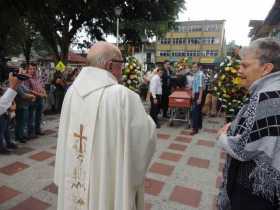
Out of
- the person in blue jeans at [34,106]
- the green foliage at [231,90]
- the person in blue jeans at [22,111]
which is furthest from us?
the person in blue jeans at [34,106]

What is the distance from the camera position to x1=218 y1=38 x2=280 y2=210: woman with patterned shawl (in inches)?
61.4

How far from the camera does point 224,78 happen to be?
15.0ft

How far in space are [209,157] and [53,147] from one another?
3305 millimetres

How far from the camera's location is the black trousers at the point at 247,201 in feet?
5.41

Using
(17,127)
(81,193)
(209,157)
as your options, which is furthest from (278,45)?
(17,127)

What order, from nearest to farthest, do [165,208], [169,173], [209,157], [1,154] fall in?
[165,208] < [169,173] < [1,154] < [209,157]

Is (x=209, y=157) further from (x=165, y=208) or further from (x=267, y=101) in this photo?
(x=267, y=101)

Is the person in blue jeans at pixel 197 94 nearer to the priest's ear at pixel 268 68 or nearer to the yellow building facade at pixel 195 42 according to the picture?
the priest's ear at pixel 268 68

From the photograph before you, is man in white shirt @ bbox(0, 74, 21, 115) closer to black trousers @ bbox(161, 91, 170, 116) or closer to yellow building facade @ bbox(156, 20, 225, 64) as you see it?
black trousers @ bbox(161, 91, 170, 116)

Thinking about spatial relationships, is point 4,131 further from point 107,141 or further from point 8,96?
point 107,141

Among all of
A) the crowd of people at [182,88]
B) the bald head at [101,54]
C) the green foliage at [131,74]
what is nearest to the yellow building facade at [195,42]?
the crowd of people at [182,88]

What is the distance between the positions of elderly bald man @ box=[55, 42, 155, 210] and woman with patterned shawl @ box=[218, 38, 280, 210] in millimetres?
584

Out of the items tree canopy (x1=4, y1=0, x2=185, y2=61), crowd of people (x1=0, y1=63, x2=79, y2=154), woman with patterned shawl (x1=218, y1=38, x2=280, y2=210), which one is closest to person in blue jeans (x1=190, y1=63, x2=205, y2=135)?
crowd of people (x1=0, y1=63, x2=79, y2=154)

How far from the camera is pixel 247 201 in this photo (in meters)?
1.69
